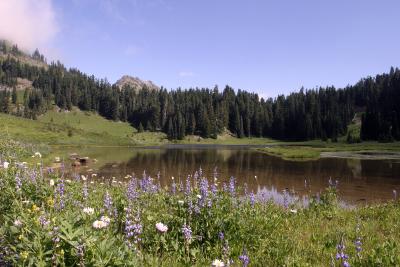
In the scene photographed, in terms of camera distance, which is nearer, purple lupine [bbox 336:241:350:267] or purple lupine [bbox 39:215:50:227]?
purple lupine [bbox 336:241:350:267]

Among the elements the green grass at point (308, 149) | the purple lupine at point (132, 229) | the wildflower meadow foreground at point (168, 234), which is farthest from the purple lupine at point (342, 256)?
the green grass at point (308, 149)

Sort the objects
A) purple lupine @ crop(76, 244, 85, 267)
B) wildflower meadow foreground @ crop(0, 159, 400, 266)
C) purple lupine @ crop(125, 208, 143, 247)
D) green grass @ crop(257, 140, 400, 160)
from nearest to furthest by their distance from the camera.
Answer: purple lupine @ crop(76, 244, 85, 267) < wildflower meadow foreground @ crop(0, 159, 400, 266) < purple lupine @ crop(125, 208, 143, 247) < green grass @ crop(257, 140, 400, 160)

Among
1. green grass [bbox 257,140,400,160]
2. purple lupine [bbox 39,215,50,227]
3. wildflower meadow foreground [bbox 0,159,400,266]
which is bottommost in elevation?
green grass [bbox 257,140,400,160]

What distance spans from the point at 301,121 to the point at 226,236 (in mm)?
188998

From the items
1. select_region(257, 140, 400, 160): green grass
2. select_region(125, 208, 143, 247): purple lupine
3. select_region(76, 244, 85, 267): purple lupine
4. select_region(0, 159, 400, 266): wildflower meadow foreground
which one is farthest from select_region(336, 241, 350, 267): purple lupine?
select_region(257, 140, 400, 160): green grass

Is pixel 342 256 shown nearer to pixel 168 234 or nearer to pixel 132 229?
pixel 132 229

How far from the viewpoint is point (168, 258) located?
19.9ft

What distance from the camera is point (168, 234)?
7.14 metres

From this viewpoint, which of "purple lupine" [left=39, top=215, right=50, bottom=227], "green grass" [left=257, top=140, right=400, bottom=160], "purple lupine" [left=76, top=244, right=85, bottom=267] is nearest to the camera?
"purple lupine" [left=76, top=244, right=85, bottom=267]

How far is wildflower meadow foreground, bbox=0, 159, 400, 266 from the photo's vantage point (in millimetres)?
4250

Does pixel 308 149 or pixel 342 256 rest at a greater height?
pixel 342 256

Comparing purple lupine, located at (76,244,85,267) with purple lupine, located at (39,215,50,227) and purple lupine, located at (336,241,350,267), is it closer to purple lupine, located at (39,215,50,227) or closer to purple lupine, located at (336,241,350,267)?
purple lupine, located at (39,215,50,227)

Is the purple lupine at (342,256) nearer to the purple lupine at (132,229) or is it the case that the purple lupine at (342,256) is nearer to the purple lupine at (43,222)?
the purple lupine at (132,229)

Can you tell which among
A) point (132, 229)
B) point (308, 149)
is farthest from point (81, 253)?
point (308, 149)
